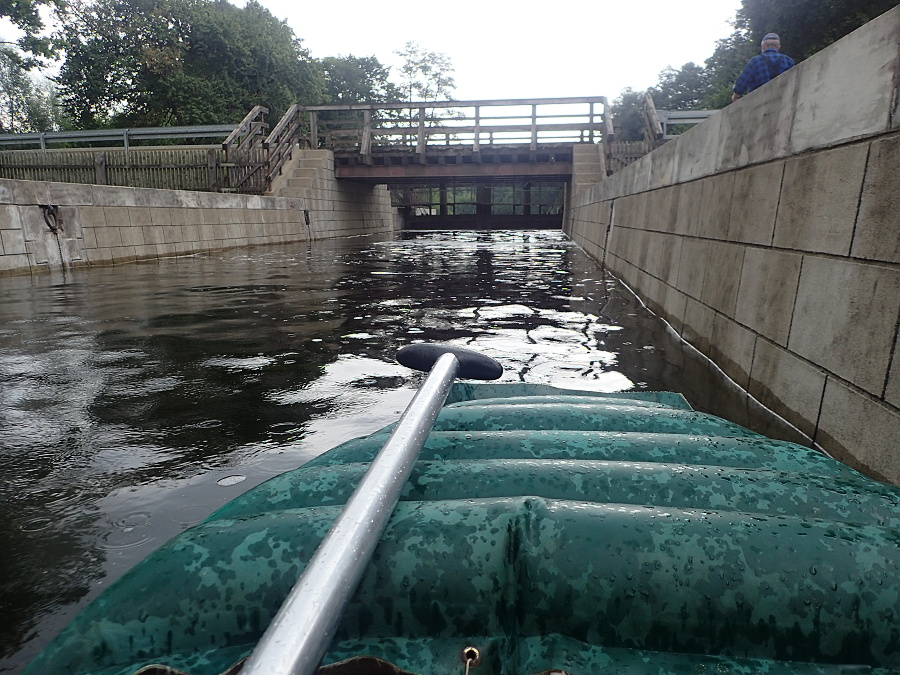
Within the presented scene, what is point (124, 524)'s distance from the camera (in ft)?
6.07

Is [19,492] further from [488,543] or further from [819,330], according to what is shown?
[819,330]

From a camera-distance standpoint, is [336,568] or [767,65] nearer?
[336,568]

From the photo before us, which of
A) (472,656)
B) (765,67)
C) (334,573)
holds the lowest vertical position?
(472,656)

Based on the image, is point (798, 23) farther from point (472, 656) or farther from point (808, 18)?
point (472, 656)

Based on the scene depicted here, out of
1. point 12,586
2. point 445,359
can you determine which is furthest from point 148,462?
point 445,359

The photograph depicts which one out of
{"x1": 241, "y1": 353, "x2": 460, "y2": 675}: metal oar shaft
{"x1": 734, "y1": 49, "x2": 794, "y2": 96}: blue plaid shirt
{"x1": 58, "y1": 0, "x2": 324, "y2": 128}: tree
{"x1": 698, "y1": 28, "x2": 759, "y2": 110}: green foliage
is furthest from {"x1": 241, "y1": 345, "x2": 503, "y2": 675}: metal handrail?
{"x1": 58, "y1": 0, "x2": 324, "y2": 128}: tree

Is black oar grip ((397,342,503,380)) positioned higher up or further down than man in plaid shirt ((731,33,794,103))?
further down

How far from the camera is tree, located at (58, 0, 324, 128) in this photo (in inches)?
Result: 1147

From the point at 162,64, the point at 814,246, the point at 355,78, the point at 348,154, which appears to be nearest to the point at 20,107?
the point at 355,78

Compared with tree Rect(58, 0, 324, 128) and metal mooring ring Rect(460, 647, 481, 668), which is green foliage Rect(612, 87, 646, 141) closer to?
tree Rect(58, 0, 324, 128)

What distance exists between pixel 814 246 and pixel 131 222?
11.1 m

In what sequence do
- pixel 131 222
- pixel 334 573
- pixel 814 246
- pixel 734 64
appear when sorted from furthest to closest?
pixel 734 64 < pixel 131 222 < pixel 814 246 < pixel 334 573

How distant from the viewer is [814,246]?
2453mm

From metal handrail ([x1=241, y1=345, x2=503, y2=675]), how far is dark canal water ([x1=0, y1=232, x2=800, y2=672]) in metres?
0.84
